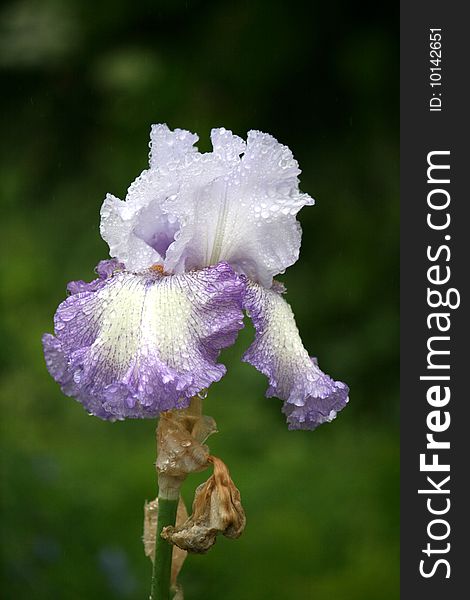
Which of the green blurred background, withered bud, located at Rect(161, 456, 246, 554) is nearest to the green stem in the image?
withered bud, located at Rect(161, 456, 246, 554)

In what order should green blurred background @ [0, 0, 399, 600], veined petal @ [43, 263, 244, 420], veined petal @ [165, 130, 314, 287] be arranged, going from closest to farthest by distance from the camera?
veined petal @ [43, 263, 244, 420] < veined petal @ [165, 130, 314, 287] < green blurred background @ [0, 0, 399, 600]

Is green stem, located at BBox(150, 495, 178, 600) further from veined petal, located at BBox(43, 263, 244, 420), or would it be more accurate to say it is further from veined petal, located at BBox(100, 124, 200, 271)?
veined petal, located at BBox(100, 124, 200, 271)

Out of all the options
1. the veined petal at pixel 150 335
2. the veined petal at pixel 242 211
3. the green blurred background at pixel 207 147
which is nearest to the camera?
the veined petal at pixel 150 335

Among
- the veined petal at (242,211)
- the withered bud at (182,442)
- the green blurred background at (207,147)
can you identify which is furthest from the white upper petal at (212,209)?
the green blurred background at (207,147)

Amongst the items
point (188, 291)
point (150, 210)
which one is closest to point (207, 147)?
point (150, 210)

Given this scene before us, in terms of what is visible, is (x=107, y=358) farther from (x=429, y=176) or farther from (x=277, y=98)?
(x=277, y=98)

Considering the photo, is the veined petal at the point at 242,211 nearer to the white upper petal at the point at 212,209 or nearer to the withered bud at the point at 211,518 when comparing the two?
the white upper petal at the point at 212,209

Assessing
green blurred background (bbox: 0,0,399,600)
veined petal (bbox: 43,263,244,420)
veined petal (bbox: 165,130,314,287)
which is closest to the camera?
veined petal (bbox: 43,263,244,420)

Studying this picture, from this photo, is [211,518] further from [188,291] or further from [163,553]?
[188,291]
